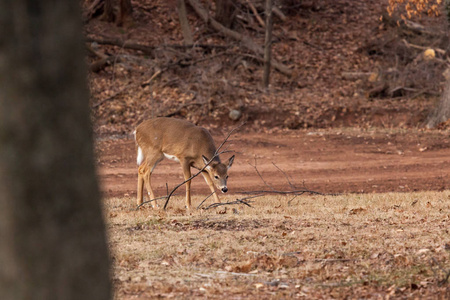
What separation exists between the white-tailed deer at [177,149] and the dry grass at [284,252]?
1274 mm

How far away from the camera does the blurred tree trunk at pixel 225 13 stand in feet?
90.0

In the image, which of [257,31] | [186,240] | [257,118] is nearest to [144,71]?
[257,118]

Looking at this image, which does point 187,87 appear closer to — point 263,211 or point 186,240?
point 263,211

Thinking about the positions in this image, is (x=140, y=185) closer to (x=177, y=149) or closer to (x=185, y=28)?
(x=177, y=149)

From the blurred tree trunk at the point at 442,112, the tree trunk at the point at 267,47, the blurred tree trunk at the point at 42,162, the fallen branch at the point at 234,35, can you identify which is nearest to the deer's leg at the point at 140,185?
the blurred tree trunk at the point at 42,162

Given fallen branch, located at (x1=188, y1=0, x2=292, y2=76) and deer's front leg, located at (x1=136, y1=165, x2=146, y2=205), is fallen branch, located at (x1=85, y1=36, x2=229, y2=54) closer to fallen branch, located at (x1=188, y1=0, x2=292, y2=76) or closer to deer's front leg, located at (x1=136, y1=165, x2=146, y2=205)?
fallen branch, located at (x1=188, y1=0, x2=292, y2=76)

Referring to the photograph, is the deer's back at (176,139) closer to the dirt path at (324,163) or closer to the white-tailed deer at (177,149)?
the white-tailed deer at (177,149)

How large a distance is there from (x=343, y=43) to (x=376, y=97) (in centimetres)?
647

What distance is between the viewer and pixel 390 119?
19.8 m

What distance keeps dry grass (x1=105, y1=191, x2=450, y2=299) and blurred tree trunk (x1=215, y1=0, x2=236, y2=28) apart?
18879 mm

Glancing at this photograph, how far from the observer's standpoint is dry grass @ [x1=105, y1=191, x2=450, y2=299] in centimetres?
541

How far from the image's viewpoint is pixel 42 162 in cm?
285

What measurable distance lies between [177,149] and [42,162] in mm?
7989

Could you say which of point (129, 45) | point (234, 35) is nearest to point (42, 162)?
point (129, 45)
